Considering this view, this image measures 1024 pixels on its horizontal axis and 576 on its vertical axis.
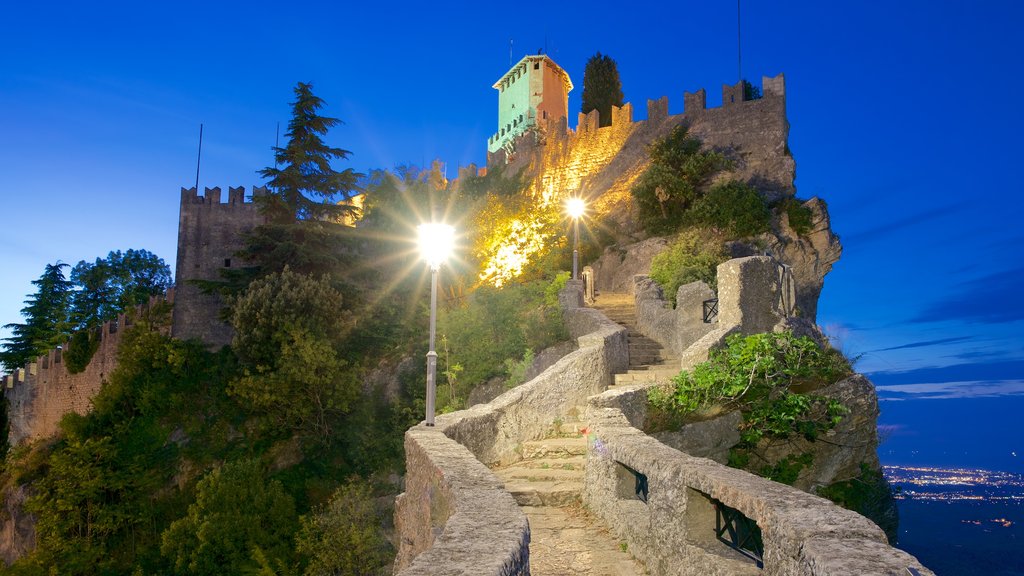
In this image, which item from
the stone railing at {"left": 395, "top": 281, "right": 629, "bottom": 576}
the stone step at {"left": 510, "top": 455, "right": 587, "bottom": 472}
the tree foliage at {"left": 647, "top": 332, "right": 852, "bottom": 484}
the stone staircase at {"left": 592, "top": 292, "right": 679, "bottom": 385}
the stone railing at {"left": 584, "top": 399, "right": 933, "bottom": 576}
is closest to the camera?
the stone railing at {"left": 584, "top": 399, "right": 933, "bottom": 576}

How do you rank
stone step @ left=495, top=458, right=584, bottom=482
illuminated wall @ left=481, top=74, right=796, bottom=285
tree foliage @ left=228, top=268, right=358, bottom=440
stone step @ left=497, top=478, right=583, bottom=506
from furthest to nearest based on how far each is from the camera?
illuminated wall @ left=481, top=74, right=796, bottom=285
tree foliage @ left=228, top=268, right=358, bottom=440
stone step @ left=495, top=458, right=584, bottom=482
stone step @ left=497, top=478, right=583, bottom=506

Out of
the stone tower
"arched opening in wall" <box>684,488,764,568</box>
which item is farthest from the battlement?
the stone tower

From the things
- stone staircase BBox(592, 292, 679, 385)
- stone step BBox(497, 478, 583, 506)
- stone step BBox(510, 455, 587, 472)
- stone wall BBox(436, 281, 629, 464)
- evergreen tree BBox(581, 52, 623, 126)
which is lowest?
stone step BBox(497, 478, 583, 506)

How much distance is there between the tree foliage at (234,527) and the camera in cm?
1698

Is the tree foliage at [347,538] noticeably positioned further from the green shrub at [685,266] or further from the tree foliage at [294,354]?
the green shrub at [685,266]

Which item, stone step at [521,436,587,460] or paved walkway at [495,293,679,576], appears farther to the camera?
stone step at [521,436,587,460]

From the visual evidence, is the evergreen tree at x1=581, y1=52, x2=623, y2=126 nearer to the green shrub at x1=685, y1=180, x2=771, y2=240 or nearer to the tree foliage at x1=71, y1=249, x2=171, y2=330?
the green shrub at x1=685, y1=180, x2=771, y2=240

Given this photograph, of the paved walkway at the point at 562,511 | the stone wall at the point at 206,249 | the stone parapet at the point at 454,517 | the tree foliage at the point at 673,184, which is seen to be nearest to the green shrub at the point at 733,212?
the tree foliage at the point at 673,184

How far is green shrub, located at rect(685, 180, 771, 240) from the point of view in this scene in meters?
25.8

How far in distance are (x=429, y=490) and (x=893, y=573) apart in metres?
4.50

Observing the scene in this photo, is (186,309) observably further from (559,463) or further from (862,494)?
(862,494)

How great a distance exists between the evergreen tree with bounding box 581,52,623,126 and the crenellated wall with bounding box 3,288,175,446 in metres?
27.7

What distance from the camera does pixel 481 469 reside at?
6.11 metres

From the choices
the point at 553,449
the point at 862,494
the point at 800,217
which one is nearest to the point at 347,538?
the point at 553,449
